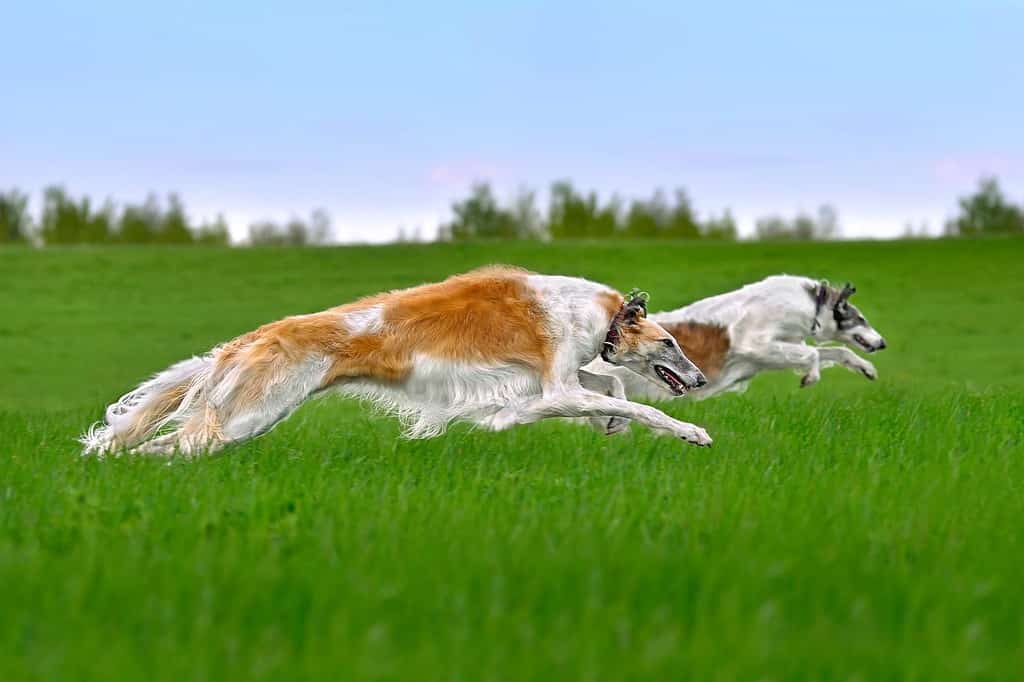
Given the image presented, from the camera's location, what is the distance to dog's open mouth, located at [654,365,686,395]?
827 cm

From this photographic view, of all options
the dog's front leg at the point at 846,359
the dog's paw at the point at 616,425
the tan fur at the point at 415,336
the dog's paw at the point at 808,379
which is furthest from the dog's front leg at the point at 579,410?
the dog's front leg at the point at 846,359

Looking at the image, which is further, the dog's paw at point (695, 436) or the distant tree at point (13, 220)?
the distant tree at point (13, 220)

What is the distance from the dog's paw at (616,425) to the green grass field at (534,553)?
0.09 metres

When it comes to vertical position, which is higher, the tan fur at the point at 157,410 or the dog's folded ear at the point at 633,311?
the dog's folded ear at the point at 633,311

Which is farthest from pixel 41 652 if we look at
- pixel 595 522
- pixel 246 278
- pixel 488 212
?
pixel 488 212

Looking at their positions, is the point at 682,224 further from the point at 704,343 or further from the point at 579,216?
the point at 704,343

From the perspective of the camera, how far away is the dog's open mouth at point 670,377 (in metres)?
8.27

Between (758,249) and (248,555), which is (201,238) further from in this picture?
(248,555)

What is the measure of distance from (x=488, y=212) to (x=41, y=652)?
3905 cm

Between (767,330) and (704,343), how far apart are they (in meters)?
0.68

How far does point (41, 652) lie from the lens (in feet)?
11.5

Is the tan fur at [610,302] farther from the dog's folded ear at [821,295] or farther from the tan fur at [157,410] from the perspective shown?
the dog's folded ear at [821,295]

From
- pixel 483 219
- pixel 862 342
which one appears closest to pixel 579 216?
pixel 483 219

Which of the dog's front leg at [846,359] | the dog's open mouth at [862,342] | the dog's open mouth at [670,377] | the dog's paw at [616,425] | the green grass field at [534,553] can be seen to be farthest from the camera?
the dog's open mouth at [862,342]
